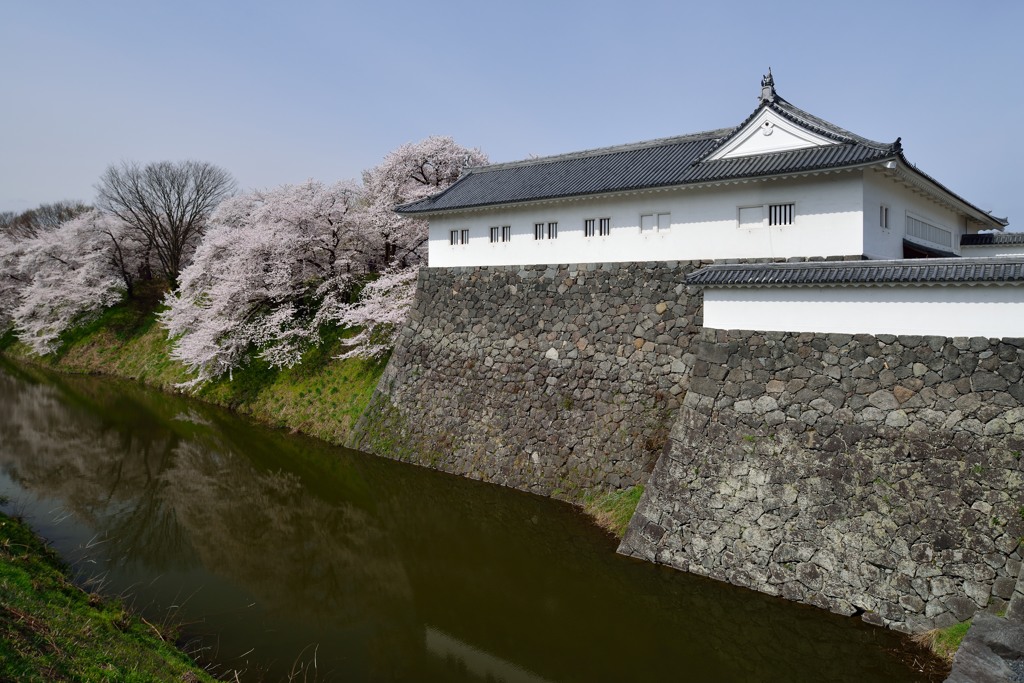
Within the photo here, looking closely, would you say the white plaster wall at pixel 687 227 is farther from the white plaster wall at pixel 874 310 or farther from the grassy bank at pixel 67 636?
the grassy bank at pixel 67 636

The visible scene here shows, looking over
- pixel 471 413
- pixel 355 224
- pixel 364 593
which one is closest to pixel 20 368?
pixel 355 224

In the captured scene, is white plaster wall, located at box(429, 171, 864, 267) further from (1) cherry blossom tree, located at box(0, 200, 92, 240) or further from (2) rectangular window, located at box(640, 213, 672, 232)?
(1) cherry blossom tree, located at box(0, 200, 92, 240)

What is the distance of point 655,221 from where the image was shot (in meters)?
12.1

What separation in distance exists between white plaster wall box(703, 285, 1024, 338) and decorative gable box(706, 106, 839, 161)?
2892 millimetres

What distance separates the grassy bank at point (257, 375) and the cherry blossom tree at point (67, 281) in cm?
116

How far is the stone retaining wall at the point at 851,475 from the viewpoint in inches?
281

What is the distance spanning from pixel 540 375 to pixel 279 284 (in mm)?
11219

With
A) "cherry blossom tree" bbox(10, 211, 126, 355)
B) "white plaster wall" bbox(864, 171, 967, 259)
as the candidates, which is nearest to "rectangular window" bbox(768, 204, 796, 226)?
"white plaster wall" bbox(864, 171, 967, 259)

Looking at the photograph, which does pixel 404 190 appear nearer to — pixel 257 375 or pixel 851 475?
pixel 257 375

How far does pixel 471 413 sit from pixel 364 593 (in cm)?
556

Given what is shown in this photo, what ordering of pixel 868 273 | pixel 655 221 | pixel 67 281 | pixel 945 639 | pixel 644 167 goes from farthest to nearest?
1. pixel 67 281
2. pixel 644 167
3. pixel 655 221
4. pixel 868 273
5. pixel 945 639

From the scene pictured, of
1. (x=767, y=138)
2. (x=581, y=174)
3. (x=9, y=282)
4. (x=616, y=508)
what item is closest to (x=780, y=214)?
(x=767, y=138)

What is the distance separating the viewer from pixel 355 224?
806 inches

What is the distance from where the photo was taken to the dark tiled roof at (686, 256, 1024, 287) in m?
7.45
